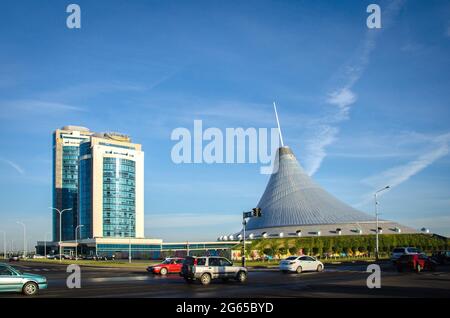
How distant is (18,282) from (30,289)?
0.60 meters

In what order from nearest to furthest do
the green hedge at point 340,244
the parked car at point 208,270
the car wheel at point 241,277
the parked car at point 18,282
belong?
the parked car at point 18,282 < the parked car at point 208,270 < the car wheel at point 241,277 < the green hedge at point 340,244

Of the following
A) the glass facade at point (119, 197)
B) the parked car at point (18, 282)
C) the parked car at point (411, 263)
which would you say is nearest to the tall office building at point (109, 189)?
the glass facade at point (119, 197)

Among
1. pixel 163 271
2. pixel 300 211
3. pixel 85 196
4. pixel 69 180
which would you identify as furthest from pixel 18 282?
pixel 69 180

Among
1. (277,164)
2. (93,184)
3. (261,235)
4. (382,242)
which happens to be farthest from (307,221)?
(93,184)

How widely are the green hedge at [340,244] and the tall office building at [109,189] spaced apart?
82.9 metres

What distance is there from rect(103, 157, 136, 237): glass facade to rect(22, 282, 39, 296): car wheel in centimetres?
13042

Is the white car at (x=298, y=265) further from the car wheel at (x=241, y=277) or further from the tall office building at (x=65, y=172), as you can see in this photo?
the tall office building at (x=65, y=172)

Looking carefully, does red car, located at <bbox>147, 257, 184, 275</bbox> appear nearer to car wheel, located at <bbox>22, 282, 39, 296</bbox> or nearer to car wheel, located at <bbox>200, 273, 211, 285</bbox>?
car wheel, located at <bbox>200, 273, 211, 285</bbox>

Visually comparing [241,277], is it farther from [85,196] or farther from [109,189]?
[85,196]

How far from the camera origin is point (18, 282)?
73.5 ft

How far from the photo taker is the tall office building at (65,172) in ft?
561

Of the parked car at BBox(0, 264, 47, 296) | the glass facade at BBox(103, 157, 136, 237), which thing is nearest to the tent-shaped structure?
the glass facade at BBox(103, 157, 136, 237)
